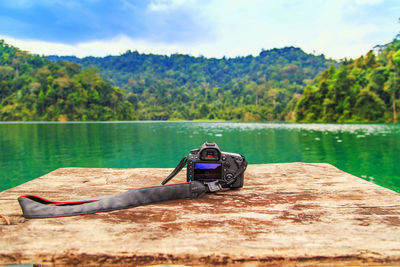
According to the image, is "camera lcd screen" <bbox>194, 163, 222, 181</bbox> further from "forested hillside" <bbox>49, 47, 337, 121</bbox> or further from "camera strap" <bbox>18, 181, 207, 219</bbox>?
"forested hillside" <bbox>49, 47, 337, 121</bbox>

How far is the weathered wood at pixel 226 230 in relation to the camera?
996 mm

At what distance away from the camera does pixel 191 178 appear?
1753 millimetres

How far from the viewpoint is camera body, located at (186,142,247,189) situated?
173 centimetres

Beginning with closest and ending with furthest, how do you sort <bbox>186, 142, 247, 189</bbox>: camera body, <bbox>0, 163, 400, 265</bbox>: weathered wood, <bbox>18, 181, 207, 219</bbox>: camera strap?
<bbox>0, 163, 400, 265</bbox>: weathered wood, <bbox>18, 181, 207, 219</bbox>: camera strap, <bbox>186, 142, 247, 189</bbox>: camera body

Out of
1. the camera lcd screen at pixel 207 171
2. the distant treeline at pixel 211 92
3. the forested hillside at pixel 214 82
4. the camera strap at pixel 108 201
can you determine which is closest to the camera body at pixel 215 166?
the camera lcd screen at pixel 207 171

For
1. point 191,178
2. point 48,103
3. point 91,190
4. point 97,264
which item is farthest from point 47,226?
point 48,103

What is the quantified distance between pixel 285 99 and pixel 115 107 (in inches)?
2139

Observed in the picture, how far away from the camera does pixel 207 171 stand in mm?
1783

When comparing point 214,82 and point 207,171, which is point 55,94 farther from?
point 214,82

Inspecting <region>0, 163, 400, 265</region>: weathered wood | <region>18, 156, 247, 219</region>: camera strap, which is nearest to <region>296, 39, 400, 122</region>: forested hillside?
<region>0, 163, 400, 265</region>: weathered wood

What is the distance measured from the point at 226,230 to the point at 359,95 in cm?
5827

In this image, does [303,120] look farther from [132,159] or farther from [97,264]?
[97,264]

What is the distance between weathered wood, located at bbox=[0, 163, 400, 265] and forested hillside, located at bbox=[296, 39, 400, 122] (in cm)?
5640

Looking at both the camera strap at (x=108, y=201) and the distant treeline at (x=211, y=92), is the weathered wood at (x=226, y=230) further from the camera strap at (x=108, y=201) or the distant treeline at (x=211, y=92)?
the distant treeline at (x=211, y=92)
